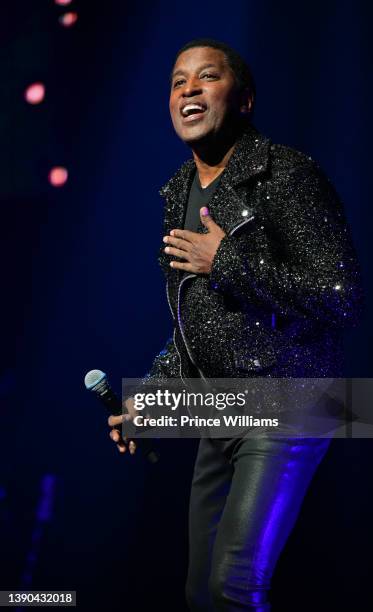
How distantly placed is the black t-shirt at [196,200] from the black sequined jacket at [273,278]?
0.39 feet

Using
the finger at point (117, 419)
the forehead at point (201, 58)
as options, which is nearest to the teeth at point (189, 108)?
the forehead at point (201, 58)

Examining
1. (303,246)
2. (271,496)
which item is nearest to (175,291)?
(303,246)

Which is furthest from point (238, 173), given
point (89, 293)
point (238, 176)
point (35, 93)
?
point (35, 93)

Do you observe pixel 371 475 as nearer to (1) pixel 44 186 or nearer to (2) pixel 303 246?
(2) pixel 303 246

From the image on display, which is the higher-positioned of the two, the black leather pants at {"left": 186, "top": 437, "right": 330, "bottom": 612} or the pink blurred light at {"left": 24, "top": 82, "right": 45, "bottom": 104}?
the pink blurred light at {"left": 24, "top": 82, "right": 45, "bottom": 104}

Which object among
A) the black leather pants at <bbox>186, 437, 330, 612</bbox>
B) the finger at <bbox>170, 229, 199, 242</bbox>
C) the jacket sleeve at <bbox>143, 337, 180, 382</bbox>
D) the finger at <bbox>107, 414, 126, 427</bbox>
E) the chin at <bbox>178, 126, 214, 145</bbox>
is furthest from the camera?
the jacket sleeve at <bbox>143, 337, 180, 382</bbox>

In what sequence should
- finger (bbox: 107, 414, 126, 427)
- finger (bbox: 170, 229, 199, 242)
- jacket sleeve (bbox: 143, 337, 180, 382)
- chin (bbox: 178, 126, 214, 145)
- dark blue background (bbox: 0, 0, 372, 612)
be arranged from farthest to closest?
dark blue background (bbox: 0, 0, 372, 612) → jacket sleeve (bbox: 143, 337, 180, 382) → finger (bbox: 107, 414, 126, 427) → chin (bbox: 178, 126, 214, 145) → finger (bbox: 170, 229, 199, 242)

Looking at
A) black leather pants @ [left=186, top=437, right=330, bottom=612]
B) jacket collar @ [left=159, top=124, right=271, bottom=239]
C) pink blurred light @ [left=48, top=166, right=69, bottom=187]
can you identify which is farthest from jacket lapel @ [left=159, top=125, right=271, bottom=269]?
pink blurred light @ [left=48, top=166, right=69, bottom=187]

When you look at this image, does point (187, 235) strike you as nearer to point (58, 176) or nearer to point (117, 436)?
point (117, 436)

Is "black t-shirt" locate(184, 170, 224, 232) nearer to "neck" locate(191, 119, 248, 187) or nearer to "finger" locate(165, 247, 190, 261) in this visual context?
"neck" locate(191, 119, 248, 187)

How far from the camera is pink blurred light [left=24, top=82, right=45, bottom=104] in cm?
294

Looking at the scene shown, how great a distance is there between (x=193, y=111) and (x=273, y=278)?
0.52 meters

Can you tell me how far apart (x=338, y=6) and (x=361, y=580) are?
1888 millimetres

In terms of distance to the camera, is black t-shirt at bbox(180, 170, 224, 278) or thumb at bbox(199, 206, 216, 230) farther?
black t-shirt at bbox(180, 170, 224, 278)
